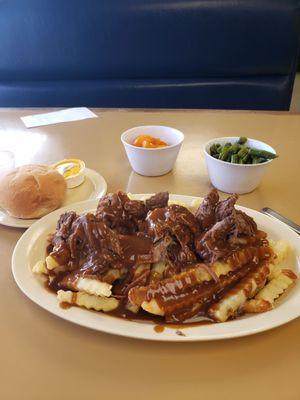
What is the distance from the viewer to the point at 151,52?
11.1 ft

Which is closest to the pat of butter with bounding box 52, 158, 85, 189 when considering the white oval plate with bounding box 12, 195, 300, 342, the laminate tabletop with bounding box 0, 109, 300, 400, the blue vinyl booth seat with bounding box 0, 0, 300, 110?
the laminate tabletop with bounding box 0, 109, 300, 400

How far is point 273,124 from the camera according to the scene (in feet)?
7.62

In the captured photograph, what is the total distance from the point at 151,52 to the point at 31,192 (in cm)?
232

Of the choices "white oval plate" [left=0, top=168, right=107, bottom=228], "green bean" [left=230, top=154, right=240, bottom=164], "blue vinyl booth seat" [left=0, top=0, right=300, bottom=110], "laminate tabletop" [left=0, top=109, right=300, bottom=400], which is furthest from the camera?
"blue vinyl booth seat" [left=0, top=0, right=300, bottom=110]

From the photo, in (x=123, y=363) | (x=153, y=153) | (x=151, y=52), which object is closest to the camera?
(x=123, y=363)

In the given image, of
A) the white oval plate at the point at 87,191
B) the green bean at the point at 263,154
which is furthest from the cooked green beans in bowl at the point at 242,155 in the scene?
the white oval plate at the point at 87,191

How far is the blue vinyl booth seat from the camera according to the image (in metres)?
3.24

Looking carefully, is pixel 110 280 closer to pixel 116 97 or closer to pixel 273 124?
pixel 273 124

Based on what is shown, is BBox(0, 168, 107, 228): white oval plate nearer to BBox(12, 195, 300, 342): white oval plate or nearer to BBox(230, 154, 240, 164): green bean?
BBox(12, 195, 300, 342): white oval plate

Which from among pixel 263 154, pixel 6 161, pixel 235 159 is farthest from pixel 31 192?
pixel 263 154

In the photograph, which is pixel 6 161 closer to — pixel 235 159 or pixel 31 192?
pixel 31 192

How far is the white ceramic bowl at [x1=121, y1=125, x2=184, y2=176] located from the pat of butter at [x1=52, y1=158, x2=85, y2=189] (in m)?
0.24

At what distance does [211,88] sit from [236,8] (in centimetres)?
66

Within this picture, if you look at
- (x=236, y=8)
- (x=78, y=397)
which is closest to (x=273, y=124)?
(x=236, y=8)
